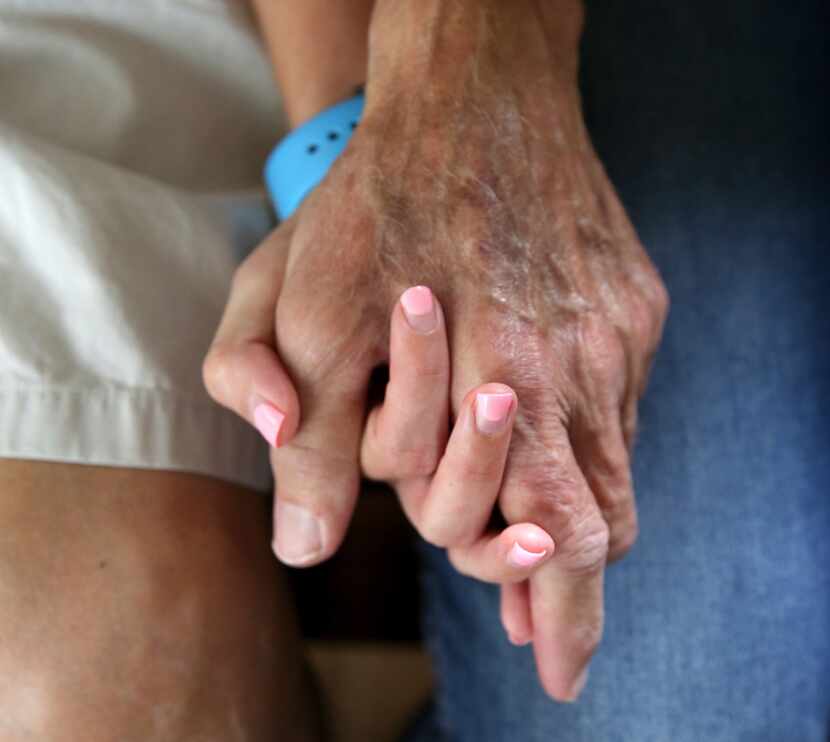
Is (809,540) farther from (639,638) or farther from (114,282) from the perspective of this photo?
(114,282)

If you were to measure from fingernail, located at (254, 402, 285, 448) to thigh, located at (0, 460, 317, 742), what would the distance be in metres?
0.10

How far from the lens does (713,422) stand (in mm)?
735

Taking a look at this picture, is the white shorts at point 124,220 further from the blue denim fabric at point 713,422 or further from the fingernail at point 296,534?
the blue denim fabric at point 713,422

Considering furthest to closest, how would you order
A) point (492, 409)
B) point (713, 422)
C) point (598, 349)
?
point (713, 422)
point (598, 349)
point (492, 409)

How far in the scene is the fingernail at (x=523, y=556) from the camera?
0.49m

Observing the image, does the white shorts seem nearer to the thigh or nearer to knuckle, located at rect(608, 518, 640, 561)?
the thigh

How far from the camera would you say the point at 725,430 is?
0.74 metres

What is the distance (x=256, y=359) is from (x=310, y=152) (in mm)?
199

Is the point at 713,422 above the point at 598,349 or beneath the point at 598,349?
beneath

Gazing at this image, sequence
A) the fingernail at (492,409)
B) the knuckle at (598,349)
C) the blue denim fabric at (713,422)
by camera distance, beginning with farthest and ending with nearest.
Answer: the blue denim fabric at (713,422), the knuckle at (598,349), the fingernail at (492,409)

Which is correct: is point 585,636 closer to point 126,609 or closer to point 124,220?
point 126,609

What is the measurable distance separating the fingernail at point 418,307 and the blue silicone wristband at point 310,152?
0.19 metres

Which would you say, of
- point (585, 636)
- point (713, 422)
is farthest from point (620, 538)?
point (713, 422)

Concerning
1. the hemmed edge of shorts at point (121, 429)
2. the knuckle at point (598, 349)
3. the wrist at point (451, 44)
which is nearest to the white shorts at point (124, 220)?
the hemmed edge of shorts at point (121, 429)
